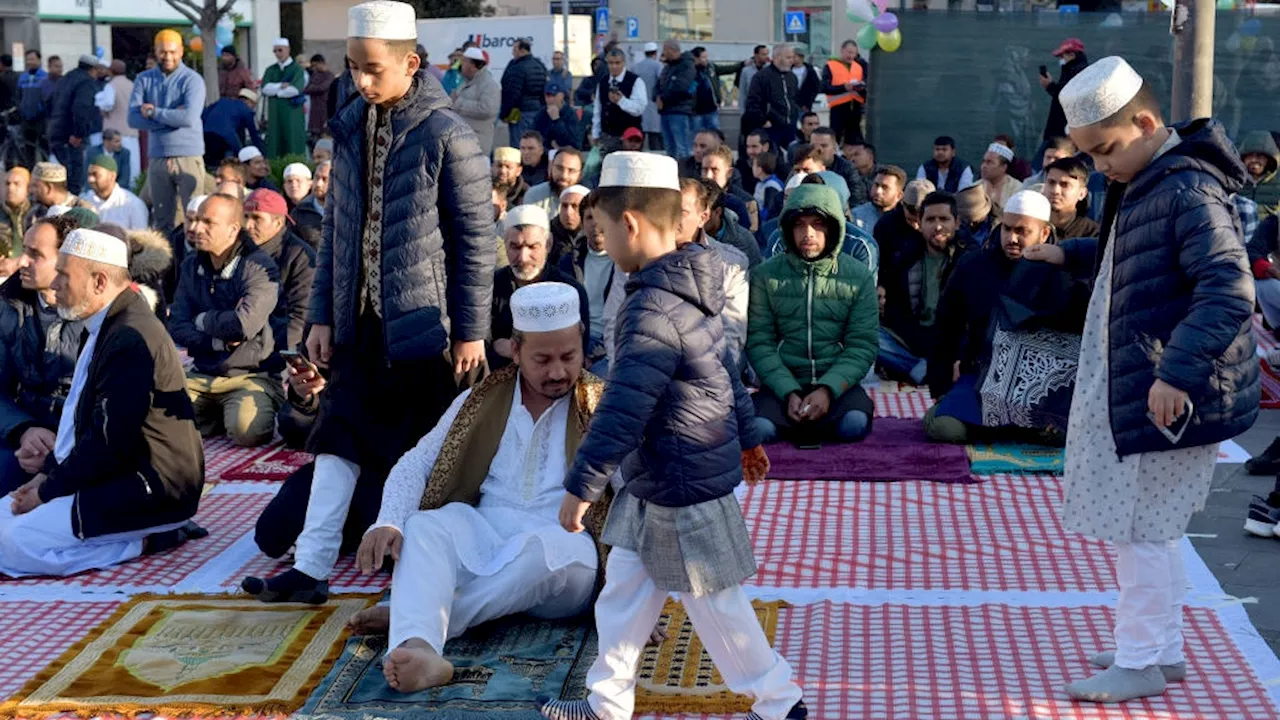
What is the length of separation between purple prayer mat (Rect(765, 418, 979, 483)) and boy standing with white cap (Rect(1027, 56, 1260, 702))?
2.65 metres

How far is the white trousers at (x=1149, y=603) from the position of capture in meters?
4.02

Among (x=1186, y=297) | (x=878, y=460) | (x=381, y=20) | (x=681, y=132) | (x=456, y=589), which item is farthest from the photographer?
(x=681, y=132)

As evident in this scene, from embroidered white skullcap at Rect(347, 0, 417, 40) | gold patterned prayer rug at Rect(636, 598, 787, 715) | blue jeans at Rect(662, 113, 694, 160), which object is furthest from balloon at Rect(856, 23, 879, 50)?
gold patterned prayer rug at Rect(636, 598, 787, 715)

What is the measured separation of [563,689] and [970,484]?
290 centimetres

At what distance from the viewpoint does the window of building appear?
1281 inches

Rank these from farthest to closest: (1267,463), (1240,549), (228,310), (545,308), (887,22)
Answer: (887,22), (228,310), (1267,463), (1240,549), (545,308)

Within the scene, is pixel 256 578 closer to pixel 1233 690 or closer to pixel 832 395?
pixel 1233 690

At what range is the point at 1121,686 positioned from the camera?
4.08 metres

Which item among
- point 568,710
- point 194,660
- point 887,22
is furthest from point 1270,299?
point 887,22

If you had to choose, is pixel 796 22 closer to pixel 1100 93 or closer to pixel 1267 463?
pixel 1267 463

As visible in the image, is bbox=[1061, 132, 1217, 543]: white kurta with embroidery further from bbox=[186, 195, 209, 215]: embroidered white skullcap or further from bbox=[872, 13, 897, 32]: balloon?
bbox=[872, 13, 897, 32]: balloon

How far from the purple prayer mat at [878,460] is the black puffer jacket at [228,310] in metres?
2.41

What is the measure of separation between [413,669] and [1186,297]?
2.08 metres

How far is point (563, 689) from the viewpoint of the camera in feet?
14.0
